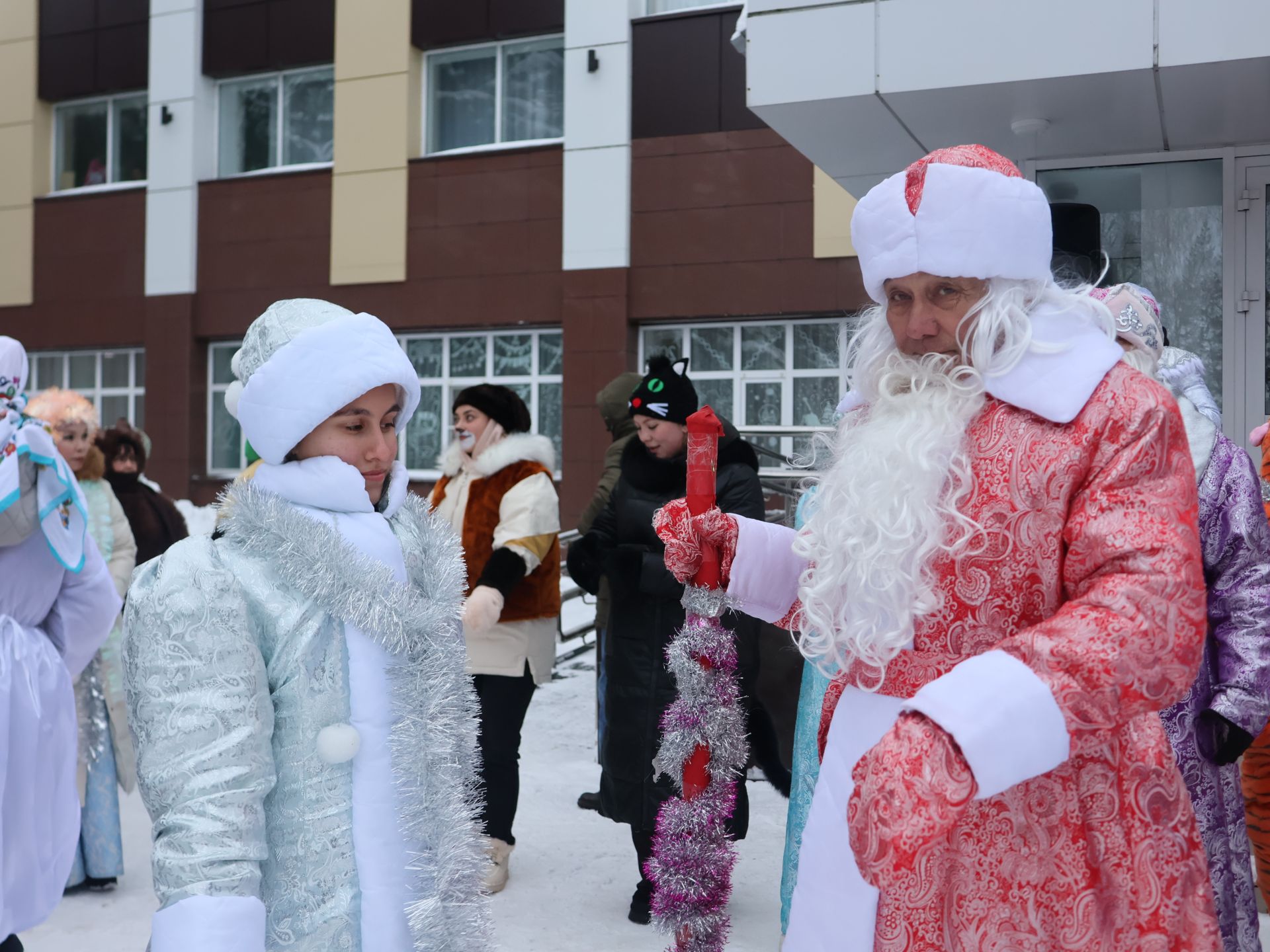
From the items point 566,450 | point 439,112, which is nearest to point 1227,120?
point 566,450

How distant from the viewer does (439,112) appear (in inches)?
551

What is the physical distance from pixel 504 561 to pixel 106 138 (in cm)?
1365

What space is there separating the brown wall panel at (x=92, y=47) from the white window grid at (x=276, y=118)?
1161 mm

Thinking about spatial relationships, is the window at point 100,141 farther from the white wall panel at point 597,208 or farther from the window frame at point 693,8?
the window frame at point 693,8

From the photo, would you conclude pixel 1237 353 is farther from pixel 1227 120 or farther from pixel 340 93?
pixel 340 93

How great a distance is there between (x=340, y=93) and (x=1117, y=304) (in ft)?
42.0

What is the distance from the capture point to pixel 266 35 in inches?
571

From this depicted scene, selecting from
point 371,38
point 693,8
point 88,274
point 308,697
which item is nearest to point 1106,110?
point 308,697

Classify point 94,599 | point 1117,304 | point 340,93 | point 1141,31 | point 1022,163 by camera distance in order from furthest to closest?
point 340,93
point 1022,163
point 1141,31
point 94,599
point 1117,304

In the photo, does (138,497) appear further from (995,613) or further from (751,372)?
(751,372)

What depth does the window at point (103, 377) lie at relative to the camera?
51.0ft

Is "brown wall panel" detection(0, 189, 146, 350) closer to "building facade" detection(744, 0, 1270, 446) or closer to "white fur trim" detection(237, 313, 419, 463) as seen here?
"building facade" detection(744, 0, 1270, 446)

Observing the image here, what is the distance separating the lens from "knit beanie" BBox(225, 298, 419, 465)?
192cm

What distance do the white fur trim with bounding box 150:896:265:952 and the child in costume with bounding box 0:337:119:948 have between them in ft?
5.64
